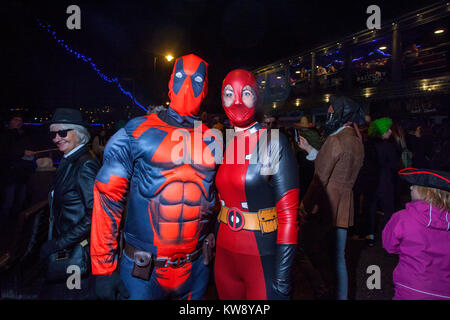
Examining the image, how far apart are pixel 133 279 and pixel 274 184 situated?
1165mm

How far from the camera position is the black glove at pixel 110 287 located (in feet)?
5.59

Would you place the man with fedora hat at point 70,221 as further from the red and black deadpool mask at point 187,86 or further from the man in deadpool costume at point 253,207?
the man in deadpool costume at point 253,207

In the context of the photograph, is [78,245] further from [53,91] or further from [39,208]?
[53,91]

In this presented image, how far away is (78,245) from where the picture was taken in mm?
2299

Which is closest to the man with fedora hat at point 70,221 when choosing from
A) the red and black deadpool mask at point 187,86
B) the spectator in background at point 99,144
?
the red and black deadpool mask at point 187,86

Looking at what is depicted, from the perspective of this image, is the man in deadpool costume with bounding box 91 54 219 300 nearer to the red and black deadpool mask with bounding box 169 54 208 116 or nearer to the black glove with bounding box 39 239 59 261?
the red and black deadpool mask with bounding box 169 54 208 116

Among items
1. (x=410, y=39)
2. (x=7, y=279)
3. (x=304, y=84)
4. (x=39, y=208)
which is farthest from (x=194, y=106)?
(x=304, y=84)

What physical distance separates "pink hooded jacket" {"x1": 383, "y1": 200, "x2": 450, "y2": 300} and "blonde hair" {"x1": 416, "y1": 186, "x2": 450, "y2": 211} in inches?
1.5

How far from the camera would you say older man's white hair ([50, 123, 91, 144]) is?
2576 millimetres

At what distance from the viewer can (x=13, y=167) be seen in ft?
20.2

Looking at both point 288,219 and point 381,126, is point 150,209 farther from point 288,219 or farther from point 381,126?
point 381,126

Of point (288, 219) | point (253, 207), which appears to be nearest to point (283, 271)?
point (288, 219)

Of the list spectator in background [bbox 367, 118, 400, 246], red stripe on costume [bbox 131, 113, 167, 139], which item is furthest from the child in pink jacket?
spectator in background [bbox 367, 118, 400, 246]

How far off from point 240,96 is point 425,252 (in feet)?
6.60
